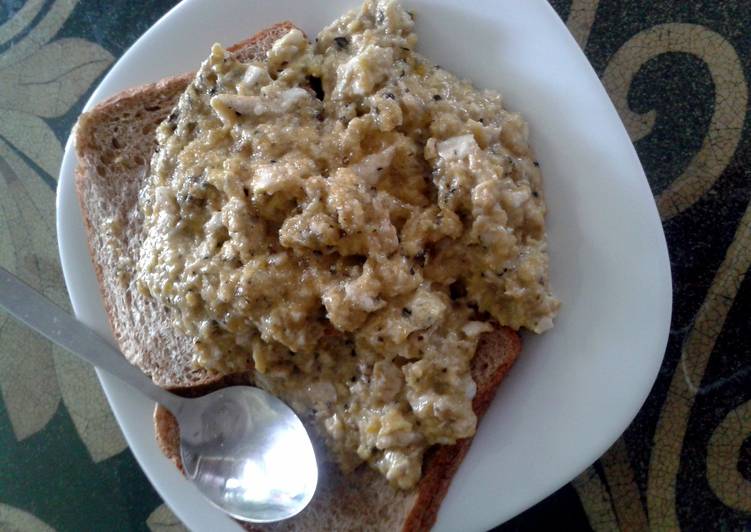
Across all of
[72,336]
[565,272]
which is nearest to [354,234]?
[565,272]

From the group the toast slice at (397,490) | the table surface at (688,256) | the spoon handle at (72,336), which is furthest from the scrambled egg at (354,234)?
the table surface at (688,256)

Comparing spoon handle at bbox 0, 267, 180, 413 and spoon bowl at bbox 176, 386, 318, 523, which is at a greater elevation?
spoon handle at bbox 0, 267, 180, 413

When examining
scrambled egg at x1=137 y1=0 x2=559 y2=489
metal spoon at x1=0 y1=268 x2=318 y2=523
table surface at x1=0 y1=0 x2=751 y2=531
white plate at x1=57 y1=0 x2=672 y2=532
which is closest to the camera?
scrambled egg at x1=137 y1=0 x2=559 y2=489

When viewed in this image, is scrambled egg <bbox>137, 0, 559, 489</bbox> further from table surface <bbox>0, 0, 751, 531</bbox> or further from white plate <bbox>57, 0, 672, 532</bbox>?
table surface <bbox>0, 0, 751, 531</bbox>

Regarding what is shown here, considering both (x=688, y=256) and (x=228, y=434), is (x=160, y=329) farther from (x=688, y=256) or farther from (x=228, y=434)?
(x=688, y=256)

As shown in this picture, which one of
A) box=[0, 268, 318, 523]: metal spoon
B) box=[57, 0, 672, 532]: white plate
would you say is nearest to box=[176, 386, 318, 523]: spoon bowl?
box=[0, 268, 318, 523]: metal spoon

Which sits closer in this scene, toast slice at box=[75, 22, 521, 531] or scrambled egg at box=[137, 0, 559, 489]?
scrambled egg at box=[137, 0, 559, 489]
